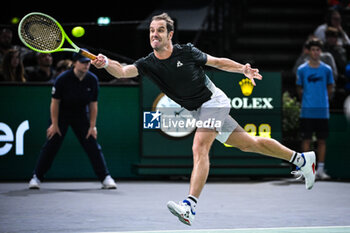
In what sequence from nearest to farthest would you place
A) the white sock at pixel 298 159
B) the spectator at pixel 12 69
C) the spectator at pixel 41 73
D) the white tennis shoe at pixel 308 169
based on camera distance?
the white sock at pixel 298 159 → the white tennis shoe at pixel 308 169 → the spectator at pixel 12 69 → the spectator at pixel 41 73

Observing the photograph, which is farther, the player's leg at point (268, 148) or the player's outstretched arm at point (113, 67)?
the player's leg at point (268, 148)

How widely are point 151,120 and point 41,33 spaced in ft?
10.8

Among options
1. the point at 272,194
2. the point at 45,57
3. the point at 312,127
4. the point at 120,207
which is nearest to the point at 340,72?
the point at 312,127

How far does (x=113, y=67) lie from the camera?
232 inches

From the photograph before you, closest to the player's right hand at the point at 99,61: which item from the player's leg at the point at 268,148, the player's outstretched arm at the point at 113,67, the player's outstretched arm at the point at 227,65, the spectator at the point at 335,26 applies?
the player's outstretched arm at the point at 113,67

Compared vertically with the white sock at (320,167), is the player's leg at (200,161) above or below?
above

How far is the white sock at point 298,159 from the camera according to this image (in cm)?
671

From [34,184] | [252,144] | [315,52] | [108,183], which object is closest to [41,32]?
[252,144]

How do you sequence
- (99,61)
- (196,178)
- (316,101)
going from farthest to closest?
1. (316,101)
2. (196,178)
3. (99,61)

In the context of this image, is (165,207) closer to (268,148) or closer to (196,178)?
(268,148)

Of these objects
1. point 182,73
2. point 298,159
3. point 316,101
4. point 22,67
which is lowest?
point 298,159

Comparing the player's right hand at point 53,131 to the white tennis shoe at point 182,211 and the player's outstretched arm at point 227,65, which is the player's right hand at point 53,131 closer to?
the player's outstretched arm at point 227,65

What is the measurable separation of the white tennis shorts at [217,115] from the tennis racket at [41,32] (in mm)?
1272

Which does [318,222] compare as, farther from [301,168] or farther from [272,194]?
[272,194]
